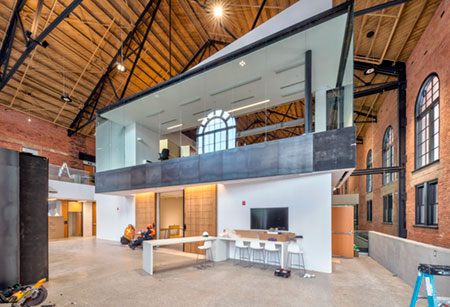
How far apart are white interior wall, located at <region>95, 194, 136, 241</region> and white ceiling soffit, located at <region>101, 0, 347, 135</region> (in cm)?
447

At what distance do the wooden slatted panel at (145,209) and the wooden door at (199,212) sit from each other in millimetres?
2566

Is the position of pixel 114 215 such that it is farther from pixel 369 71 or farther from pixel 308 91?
pixel 369 71

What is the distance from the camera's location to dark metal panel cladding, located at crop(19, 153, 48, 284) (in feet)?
17.7

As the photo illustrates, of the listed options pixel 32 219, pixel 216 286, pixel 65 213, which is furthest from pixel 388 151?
pixel 65 213

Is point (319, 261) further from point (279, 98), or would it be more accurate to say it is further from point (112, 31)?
point (112, 31)

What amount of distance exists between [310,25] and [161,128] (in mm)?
7704

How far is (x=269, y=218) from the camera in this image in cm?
759

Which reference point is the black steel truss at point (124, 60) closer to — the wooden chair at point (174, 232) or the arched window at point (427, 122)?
the wooden chair at point (174, 232)

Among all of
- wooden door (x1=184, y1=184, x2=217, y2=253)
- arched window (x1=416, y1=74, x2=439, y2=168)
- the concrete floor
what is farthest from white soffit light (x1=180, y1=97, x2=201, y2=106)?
arched window (x1=416, y1=74, x2=439, y2=168)

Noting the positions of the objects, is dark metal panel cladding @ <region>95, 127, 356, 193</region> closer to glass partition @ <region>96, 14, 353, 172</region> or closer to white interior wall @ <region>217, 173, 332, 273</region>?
glass partition @ <region>96, 14, 353, 172</region>

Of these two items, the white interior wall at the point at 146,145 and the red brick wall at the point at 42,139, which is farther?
the red brick wall at the point at 42,139

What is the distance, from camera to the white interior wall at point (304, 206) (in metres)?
6.67

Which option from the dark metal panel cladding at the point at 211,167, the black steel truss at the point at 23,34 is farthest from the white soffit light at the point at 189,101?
the black steel truss at the point at 23,34

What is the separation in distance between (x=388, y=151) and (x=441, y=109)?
6301 millimetres
